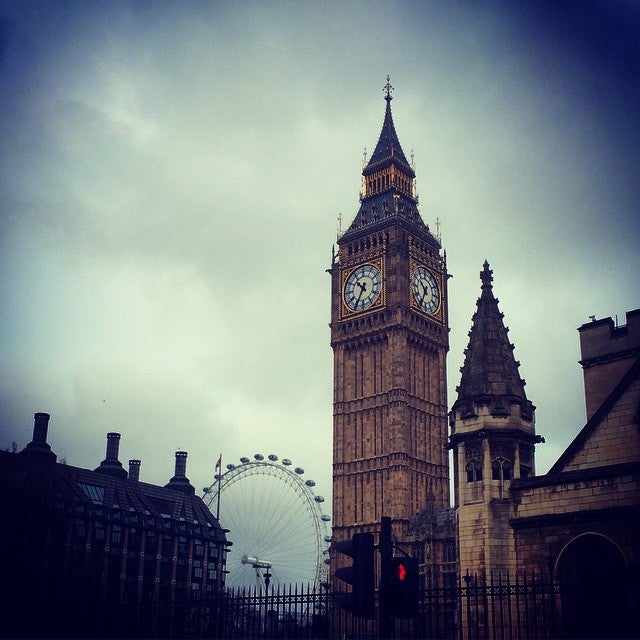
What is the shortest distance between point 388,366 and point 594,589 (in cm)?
7053

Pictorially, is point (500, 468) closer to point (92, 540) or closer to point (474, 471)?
point (474, 471)

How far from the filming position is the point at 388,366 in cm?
9488

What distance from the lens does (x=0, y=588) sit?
3322 cm

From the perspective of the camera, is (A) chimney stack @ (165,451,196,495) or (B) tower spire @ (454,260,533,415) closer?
(B) tower spire @ (454,260,533,415)

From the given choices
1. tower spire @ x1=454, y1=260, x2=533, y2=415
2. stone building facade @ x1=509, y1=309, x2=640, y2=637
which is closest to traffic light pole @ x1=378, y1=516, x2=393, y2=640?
stone building facade @ x1=509, y1=309, x2=640, y2=637

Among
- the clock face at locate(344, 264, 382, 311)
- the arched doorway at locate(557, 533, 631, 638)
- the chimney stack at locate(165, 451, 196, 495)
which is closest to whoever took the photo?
the arched doorway at locate(557, 533, 631, 638)

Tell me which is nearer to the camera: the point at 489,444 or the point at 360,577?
the point at 360,577

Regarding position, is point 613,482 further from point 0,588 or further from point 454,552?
point 454,552

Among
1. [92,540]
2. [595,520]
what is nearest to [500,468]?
[595,520]

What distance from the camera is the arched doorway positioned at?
928 inches

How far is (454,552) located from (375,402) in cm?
2001

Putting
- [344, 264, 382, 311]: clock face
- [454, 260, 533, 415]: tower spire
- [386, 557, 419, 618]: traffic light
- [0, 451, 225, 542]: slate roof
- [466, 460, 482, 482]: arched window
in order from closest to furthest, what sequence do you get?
[386, 557, 419, 618]: traffic light
[466, 460, 482, 482]: arched window
[454, 260, 533, 415]: tower spire
[0, 451, 225, 542]: slate roof
[344, 264, 382, 311]: clock face

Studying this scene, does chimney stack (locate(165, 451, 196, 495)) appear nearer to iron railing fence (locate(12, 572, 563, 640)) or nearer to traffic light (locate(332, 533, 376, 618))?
iron railing fence (locate(12, 572, 563, 640))

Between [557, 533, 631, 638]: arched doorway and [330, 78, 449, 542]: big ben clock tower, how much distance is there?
62.6 m
